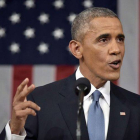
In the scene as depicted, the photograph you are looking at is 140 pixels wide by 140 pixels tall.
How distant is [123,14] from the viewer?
2648mm

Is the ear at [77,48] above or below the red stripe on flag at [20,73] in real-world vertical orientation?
above

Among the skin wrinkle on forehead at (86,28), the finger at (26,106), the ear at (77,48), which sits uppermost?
the skin wrinkle on forehead at (86,28)

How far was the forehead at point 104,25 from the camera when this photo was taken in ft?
5.82

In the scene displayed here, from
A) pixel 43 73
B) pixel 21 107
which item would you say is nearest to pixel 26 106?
pixel 21 107

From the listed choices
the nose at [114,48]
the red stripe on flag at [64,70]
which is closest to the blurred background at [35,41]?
the red stripe on flag at [64,70]

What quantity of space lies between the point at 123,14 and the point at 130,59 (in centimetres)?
33

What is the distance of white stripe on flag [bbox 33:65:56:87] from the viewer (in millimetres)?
2684

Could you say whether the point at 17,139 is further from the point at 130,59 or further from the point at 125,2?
the point at 125,2

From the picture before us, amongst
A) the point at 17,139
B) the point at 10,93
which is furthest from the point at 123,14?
the point at 17,139

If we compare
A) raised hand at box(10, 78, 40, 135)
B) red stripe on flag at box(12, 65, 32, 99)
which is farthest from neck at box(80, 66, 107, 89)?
red stripe on flag at box(12, 65, 32, 99)

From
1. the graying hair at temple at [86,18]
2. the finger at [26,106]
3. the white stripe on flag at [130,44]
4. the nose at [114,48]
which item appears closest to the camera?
the finger at [26,106]

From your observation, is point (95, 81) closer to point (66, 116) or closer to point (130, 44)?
point (66, 116)

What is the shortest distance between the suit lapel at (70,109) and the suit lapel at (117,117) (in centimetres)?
13

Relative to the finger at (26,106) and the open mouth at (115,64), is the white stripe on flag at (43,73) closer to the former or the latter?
the open mouth at (115,64)
